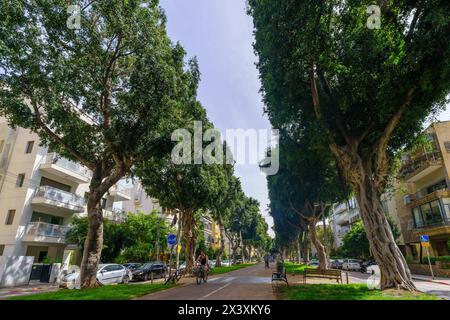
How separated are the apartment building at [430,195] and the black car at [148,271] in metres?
22.6

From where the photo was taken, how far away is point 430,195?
88.5 feet

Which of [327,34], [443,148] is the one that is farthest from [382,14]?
[443,148]

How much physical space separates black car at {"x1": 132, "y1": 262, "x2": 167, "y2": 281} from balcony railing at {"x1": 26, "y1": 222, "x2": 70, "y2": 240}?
836 cm

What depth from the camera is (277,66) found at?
11789mm

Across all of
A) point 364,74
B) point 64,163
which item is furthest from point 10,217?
point 364,74

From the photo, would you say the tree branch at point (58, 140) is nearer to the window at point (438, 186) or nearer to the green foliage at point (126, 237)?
the green foliage at point (126, 237)

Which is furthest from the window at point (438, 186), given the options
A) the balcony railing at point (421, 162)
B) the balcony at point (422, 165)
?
the balcony railing at point (421, 162)

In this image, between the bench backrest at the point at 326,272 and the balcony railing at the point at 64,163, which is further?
the balcony railing at the point at 64,163

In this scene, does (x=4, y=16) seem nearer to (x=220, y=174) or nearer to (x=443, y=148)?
(x=220, y=174)

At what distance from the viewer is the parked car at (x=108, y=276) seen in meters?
15.9
